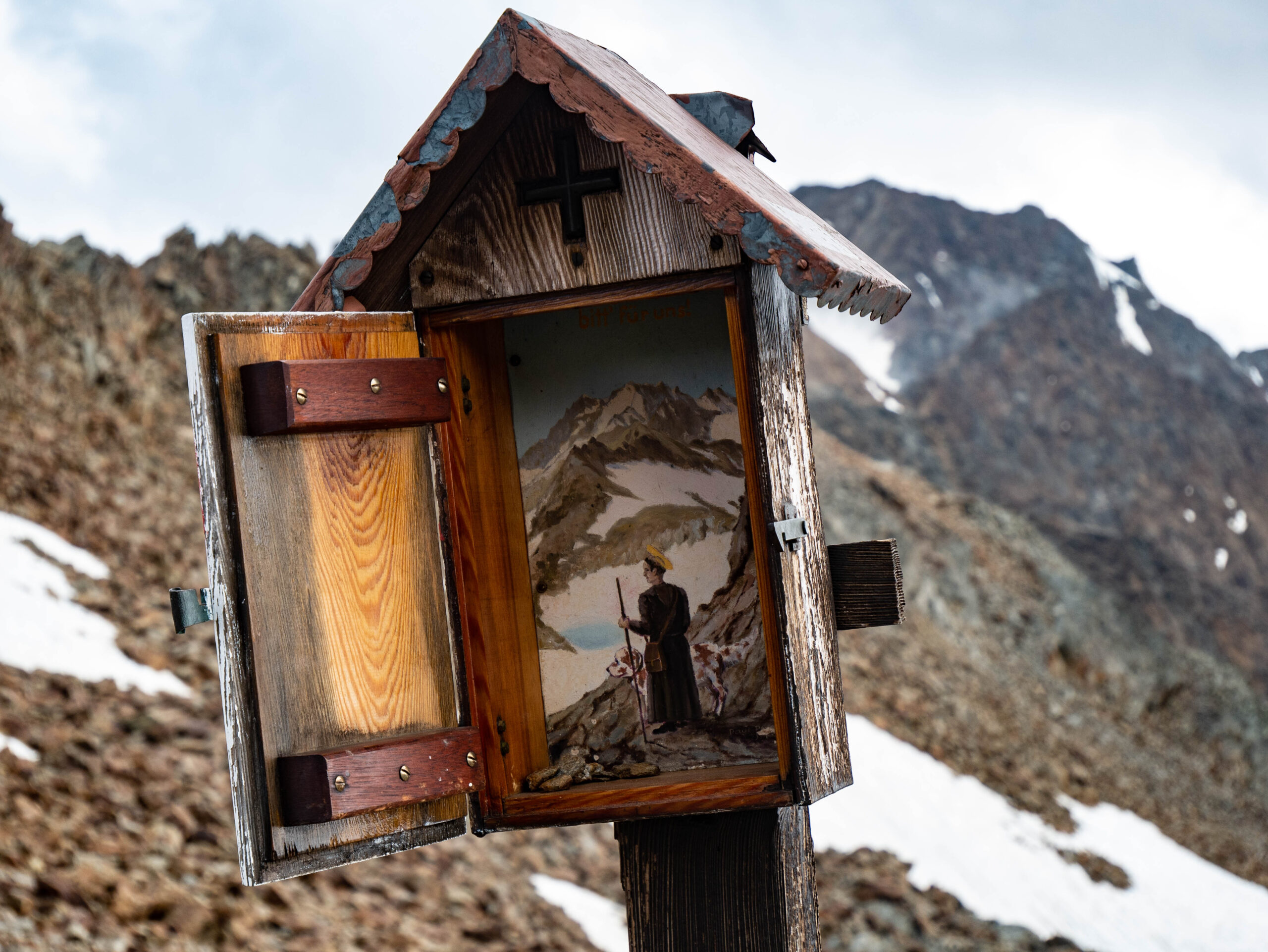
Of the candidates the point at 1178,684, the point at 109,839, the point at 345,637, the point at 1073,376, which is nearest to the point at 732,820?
the point at 345,637

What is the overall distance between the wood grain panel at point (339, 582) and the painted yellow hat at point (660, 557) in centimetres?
62

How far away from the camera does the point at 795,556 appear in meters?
2.38

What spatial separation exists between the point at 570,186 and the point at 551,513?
77 cm

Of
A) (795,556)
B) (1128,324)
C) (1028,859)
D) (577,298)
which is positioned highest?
(1128,324)

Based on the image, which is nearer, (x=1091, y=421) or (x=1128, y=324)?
(x=1091, y=421)

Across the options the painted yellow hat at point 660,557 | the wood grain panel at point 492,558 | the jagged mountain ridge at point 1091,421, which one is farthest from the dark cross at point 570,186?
the jagged mountain ridge at point 1091,421

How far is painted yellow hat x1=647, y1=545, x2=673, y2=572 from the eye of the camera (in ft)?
9.11

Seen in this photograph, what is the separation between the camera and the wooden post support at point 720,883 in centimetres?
247

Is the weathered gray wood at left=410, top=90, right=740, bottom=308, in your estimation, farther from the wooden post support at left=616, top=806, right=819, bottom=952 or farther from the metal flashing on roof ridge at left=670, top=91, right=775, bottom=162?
the wooden post support at left=616, top=806, right=819, bottom=952

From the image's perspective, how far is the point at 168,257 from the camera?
44.2 ft

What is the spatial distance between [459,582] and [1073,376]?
87.0 ft

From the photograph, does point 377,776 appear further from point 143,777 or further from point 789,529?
point 143,777

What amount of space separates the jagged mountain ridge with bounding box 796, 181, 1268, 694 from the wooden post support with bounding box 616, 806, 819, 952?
1758 cm

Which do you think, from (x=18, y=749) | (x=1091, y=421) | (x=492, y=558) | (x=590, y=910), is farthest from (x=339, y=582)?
(x=1091, y=421)
